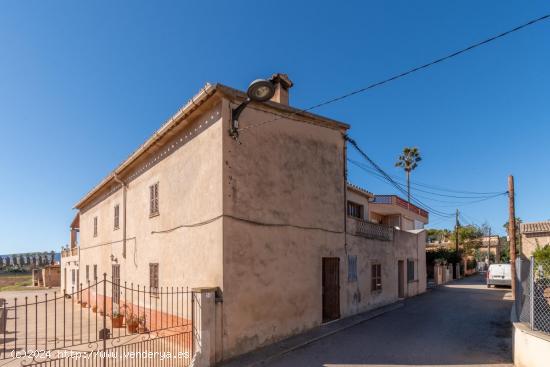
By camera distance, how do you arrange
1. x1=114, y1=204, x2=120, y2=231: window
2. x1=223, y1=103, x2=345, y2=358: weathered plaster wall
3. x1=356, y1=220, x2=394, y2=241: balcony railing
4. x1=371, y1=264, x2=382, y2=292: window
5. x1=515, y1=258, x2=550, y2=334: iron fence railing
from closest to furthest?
x1=515, y1=258, x2=550, y2=334: iron fence railing, x1=223, y1=103, x2=345, y2=358: weathered plaster wall, x1=356, y1=220, x2=394, y2=241: balcony railing, x1=371, y1=264, x2=382, y2=292: window, x1=114, y1=204, x2=120, y2=231: window

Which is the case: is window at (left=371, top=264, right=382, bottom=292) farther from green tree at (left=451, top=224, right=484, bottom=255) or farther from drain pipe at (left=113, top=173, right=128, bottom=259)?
green tree at (left=451, top=224, right=484, bottom=255)

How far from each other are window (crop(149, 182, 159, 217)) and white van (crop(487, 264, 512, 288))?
2376cm

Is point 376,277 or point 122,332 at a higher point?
point 376,277

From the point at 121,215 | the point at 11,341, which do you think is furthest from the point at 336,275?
the point at 11,341

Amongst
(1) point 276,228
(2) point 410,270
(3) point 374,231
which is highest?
(1) point 276,228

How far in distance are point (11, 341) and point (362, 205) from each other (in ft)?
46.6

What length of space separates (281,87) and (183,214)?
16.6ft

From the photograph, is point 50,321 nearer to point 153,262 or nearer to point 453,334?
point 153,262

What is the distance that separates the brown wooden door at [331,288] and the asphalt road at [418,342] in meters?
0.91

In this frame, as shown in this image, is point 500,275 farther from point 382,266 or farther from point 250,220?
point 250,220

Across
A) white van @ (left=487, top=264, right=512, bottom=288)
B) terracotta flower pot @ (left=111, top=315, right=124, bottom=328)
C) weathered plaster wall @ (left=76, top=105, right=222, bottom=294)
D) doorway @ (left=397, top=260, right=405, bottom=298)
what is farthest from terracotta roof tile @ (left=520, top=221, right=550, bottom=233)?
terracotta flower pot @ (left=111, top=315, right=124, bottom=328)

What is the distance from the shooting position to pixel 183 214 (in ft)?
35.6

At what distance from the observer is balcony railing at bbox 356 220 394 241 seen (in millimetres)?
14634

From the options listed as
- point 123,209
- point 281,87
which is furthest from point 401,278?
point 123,209
